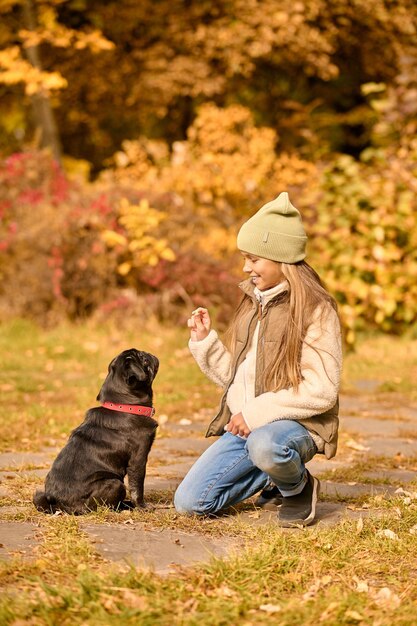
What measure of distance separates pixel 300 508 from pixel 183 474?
127 centimetres

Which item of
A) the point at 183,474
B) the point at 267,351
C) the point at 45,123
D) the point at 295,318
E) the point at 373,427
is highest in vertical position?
the point at 295,318

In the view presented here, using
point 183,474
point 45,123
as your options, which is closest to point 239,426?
point 183,474

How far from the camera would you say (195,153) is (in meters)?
14.6

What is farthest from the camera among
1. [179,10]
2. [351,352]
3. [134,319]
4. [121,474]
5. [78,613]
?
[179,10]

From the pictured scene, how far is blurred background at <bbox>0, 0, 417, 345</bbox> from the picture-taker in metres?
10.6

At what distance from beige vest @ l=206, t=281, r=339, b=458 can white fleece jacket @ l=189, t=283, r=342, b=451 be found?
5 cm

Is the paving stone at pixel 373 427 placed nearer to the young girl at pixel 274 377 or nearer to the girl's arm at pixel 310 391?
the young girl at pixel 274 377

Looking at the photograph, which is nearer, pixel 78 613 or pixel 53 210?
pixel 78 613

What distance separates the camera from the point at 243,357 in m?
4.48

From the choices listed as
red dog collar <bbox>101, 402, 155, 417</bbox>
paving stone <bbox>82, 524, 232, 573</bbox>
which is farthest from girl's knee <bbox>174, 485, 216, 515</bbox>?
red dog collar <bbox>101, 402, 155, 417</bbox>

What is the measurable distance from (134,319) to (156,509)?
640cm

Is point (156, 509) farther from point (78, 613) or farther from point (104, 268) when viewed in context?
point (104, 268)

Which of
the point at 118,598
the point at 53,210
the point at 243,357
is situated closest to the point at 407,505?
the point at 243,357

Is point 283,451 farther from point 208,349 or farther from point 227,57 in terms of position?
point 227,57
